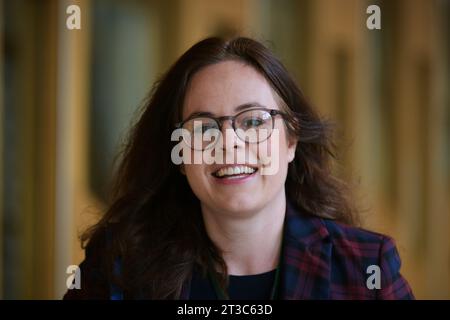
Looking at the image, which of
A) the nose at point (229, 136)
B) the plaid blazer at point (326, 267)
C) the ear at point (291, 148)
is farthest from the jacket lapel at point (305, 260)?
the nose at point (229, 136)

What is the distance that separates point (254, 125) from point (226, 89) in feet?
0.27

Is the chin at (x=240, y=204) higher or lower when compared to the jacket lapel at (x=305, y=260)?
higher

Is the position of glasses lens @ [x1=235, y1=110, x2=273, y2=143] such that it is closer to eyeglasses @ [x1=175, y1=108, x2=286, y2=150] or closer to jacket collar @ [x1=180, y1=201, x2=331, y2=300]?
eyeglasses @ [x1=175, y1=108, x2=286, y2=150]

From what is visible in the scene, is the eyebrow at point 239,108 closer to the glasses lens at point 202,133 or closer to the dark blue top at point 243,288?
the glasses lens at point 202,133

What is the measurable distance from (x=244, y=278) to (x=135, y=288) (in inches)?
8.2

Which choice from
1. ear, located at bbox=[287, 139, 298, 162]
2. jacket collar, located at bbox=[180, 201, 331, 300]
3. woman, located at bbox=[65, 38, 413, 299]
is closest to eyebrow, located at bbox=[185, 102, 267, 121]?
woman, located at bbox=[65, 38, 413, 299]

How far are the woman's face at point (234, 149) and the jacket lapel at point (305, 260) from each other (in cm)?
10

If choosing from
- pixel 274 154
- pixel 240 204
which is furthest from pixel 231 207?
pixel 274 154

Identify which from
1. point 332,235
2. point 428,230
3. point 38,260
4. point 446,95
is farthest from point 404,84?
point 332,235

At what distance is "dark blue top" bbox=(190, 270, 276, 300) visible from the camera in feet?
3.73

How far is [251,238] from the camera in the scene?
3.82 ft

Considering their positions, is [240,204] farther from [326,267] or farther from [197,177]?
[326,267]

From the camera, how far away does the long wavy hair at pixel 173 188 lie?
1.14 meters

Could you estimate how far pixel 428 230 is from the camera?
4.11 metres
